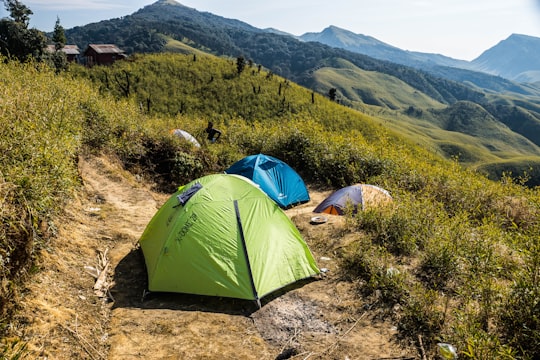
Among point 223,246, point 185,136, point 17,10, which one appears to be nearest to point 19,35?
point 17,10

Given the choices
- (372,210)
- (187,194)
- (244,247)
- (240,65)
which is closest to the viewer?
(244,247)

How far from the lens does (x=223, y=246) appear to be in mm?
6352

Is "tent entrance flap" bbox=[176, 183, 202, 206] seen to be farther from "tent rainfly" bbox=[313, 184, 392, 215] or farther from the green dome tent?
"tent rainfly" bbox=[313, 184, 392, 215]

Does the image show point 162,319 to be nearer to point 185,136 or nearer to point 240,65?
point 185,136

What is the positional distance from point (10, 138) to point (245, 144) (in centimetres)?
1153

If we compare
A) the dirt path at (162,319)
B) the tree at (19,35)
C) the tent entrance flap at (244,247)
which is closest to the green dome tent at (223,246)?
the tent entrance flap at (244,247)

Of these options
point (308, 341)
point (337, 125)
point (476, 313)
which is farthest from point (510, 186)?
point (337, 125)

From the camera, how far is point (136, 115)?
47.4 feet

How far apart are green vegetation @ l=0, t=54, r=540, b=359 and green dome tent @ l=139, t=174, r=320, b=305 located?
1.56 metres

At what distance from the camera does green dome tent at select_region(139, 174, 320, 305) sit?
19.9 ft

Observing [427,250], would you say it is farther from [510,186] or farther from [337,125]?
[337,125]

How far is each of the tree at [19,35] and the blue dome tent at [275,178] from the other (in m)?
31.6

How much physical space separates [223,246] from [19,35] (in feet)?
125

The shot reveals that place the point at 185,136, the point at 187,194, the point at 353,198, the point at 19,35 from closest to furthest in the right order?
the point at 187,194
the point at 353,198
the point at 185,136
the point at 19,35
